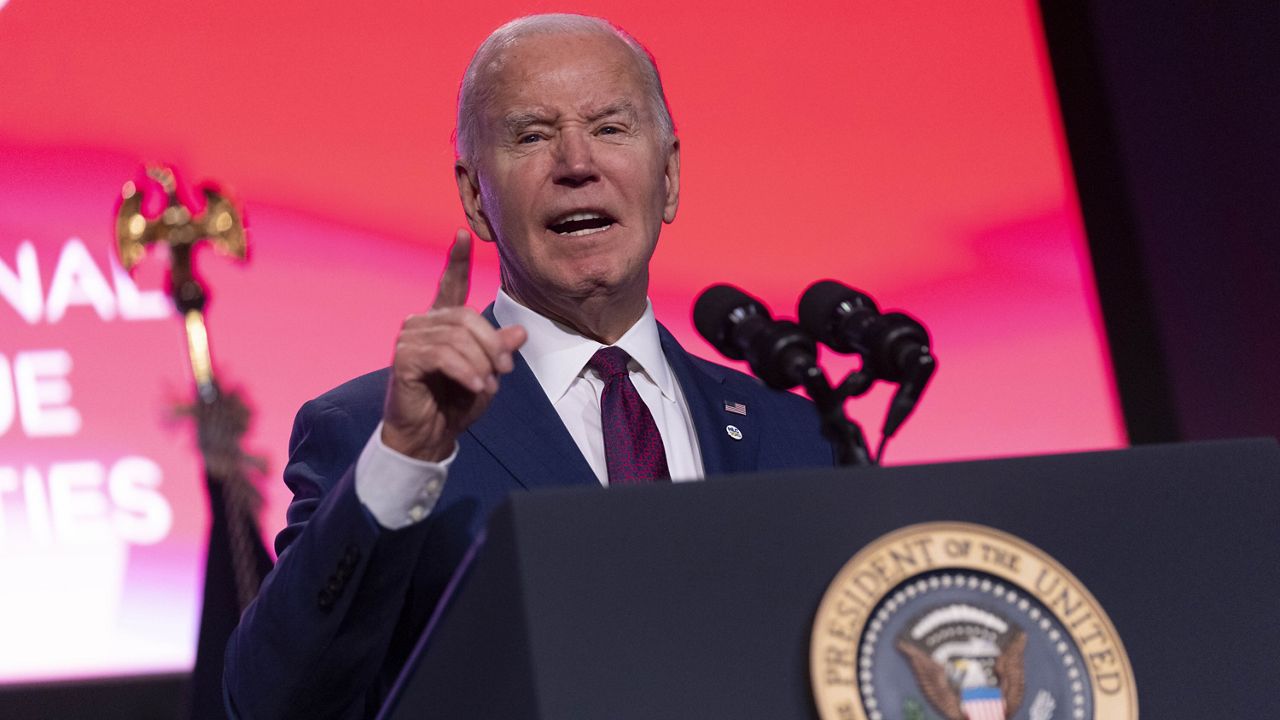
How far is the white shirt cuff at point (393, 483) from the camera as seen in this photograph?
3.87ft

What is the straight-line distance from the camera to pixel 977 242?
3287 millimetres

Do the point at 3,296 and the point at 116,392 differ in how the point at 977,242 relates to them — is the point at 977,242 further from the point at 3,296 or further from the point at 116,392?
the point at 3,296

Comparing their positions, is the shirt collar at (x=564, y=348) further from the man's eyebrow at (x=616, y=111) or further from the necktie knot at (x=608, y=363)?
the man's eyebrow at (x=616, y=111)

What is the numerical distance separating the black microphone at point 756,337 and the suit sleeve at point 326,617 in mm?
317

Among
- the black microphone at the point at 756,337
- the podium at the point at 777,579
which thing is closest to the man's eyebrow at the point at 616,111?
the black microphone at the point at 756,337

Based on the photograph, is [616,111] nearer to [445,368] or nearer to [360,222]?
[445,368]

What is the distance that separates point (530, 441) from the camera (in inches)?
62.5

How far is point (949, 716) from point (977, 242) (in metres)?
2.48

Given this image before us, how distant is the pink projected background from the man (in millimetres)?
1150

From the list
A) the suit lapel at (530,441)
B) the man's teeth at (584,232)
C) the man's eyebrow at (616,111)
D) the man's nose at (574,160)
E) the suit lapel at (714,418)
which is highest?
the man's eyebrow at (616,111)

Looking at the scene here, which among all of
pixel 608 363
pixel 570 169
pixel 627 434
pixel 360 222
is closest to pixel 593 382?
pixel 608 363

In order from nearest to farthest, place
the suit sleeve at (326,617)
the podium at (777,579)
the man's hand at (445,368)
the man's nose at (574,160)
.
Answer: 1. the podium at (777,579)
2. the man's hand at (445,368)
3. the suit sleeve at (326,617)
4. the man's nose at (574,160)

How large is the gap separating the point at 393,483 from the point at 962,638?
492mm

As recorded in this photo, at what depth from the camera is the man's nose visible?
1.72 meters
